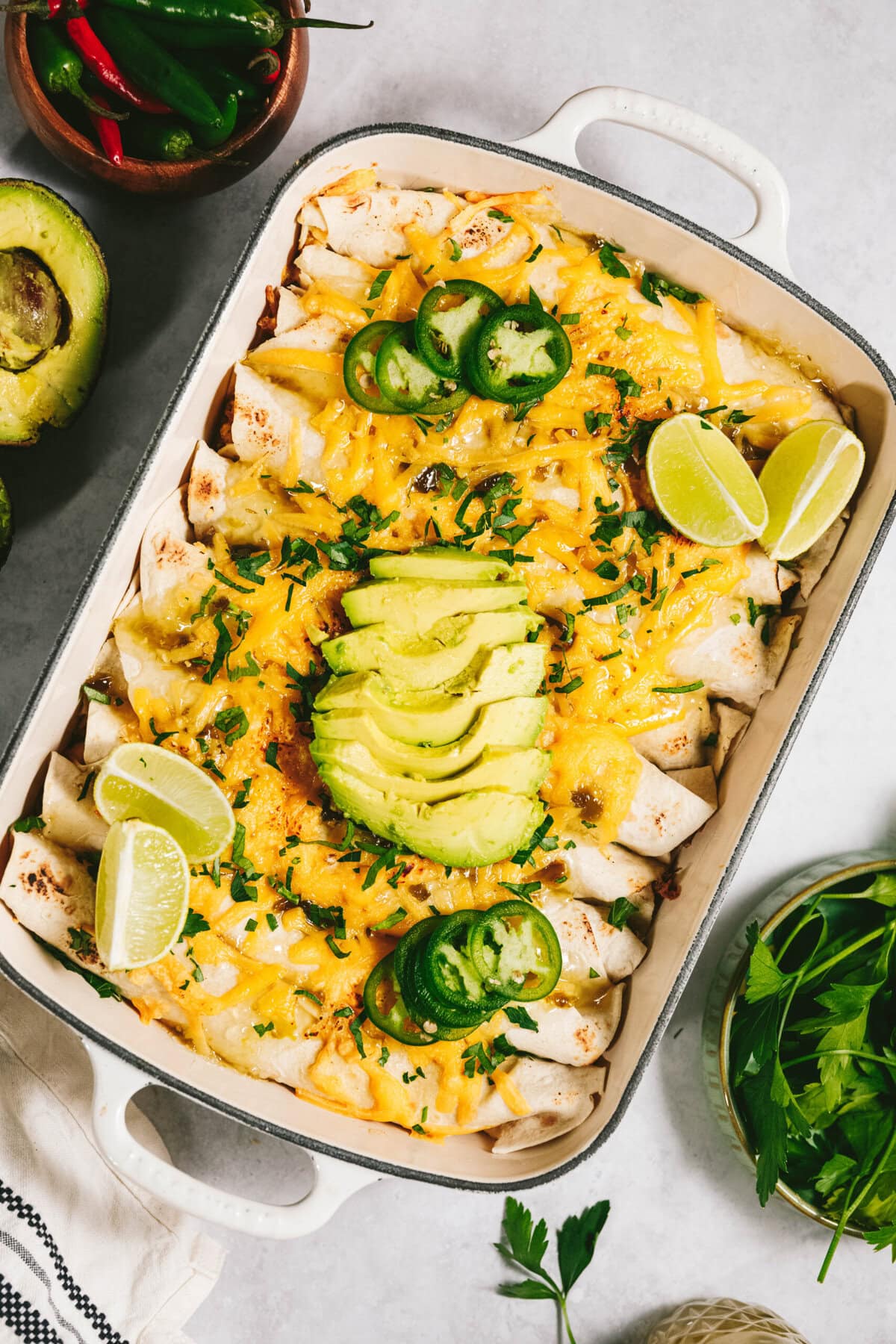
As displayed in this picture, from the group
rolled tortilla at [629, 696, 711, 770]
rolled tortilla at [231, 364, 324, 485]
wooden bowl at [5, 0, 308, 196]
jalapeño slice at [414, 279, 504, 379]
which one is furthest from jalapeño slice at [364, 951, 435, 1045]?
wooden bowl at [5, 0, 308, 196]

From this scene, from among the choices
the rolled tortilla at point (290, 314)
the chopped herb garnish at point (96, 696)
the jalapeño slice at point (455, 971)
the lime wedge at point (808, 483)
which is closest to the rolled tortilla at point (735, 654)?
the lime wedge at point (808, 483)

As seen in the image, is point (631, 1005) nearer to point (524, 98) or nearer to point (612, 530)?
point (612, 530)

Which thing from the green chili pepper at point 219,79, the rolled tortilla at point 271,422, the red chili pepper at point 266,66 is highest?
the red chili pepper at point 266,66

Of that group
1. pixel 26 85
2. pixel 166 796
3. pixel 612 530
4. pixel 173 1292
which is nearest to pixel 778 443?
pixel 612 530

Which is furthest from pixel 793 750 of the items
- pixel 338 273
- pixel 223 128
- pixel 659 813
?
pixel 223 128

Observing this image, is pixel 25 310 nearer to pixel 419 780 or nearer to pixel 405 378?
pixel 405 378

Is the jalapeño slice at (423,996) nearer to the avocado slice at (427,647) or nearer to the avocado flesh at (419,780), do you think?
the avocado flesh at (419,780)

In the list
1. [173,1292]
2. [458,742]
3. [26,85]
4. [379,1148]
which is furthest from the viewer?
[173,1292]
